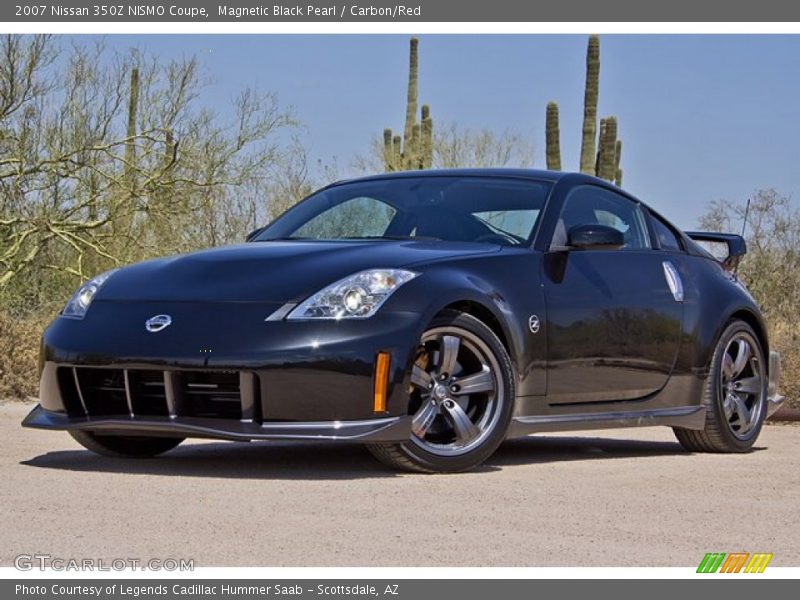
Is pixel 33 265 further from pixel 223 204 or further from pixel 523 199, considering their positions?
pixel 523 199

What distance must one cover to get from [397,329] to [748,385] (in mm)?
3261

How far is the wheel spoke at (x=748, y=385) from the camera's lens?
9.27m

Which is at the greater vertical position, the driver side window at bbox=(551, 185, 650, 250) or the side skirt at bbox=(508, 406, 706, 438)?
the driver side window at bbox=(551, 185, 650, 250)

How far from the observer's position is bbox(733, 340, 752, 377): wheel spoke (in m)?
9.24

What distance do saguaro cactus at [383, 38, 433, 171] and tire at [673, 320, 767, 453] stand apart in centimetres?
2229

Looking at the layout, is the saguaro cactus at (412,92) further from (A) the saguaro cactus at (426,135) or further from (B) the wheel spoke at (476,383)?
(B) the wheel spoke at (476,383)

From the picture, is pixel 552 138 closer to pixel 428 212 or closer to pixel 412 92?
pixel 412 92

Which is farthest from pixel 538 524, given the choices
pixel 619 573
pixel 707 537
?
pixel 619 573

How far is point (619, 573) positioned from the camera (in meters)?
4.76

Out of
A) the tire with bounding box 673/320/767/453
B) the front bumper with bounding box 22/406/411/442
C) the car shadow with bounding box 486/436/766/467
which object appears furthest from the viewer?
the tire with bounding box 673/320/767/453

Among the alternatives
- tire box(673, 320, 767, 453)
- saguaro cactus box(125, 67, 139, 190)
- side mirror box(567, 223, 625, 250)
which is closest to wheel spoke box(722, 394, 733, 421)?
tire box(673, 320, 767, 453)

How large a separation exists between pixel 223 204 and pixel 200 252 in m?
17.9

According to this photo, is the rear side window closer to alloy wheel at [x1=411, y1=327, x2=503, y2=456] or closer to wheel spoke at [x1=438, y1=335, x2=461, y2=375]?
alloy wheel at [x1=411, y1=327, x2=503, y2=456]

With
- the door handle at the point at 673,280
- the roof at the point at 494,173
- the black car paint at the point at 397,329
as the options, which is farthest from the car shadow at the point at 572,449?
the roof at the point at 494,173
